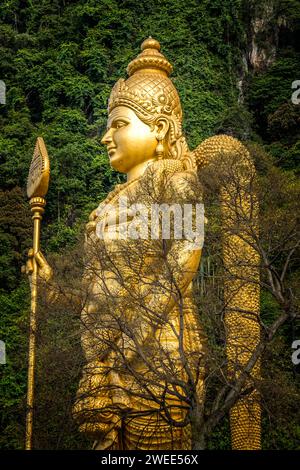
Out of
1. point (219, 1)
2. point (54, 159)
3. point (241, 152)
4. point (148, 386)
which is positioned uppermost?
point (219, 1)

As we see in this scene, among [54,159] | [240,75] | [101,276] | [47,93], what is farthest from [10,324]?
[240,75]

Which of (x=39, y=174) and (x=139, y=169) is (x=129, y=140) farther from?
(x=39, y=174)

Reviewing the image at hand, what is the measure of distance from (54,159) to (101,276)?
9.98m

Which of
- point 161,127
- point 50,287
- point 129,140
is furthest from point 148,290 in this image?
point 161,127

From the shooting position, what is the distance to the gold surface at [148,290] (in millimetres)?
5992

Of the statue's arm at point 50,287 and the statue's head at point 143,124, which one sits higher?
the statue's head at point 143,124

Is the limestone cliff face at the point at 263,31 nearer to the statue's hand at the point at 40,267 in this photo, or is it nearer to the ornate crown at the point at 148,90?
the ornate crown at the point at 148,90

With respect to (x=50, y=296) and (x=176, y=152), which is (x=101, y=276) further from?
(x=176, y=152)

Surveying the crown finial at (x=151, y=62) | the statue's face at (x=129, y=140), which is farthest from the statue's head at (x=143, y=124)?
the crown finial at (x=151, y=62)

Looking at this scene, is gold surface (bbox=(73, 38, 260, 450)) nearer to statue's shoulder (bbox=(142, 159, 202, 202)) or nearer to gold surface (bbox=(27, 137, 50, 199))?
statue's shoulder (bbox=(142, 159, 202, 202))

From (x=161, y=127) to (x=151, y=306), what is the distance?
1.68 m

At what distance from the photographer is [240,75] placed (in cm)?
1923

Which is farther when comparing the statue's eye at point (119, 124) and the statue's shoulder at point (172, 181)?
the statue's eye at point (119, 124)

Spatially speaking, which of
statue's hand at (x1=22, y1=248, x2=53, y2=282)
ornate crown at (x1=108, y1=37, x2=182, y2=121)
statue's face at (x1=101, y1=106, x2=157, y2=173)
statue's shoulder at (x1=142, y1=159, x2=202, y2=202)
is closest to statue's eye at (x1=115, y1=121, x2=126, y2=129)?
statue's face at (x1=101, y1=106, x2=157, y2=173)
